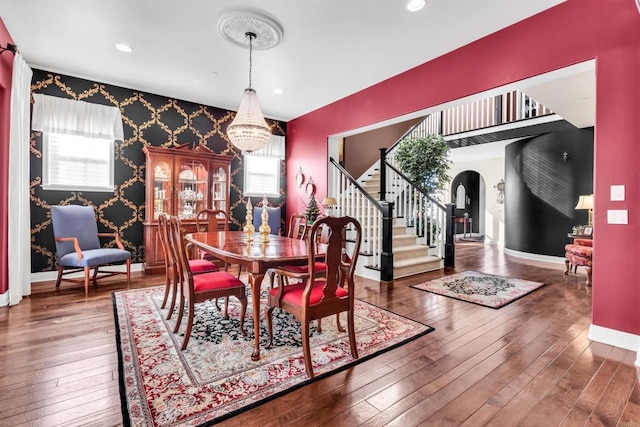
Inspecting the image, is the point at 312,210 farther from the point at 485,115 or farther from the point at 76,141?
the point at 485,115

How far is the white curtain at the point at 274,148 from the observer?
6.38 metres

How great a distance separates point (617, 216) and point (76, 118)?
651 cm

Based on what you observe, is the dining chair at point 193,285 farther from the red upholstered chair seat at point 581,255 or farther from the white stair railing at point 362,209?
the red upholstered chair seat at point 581,255

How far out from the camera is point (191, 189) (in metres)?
5.29

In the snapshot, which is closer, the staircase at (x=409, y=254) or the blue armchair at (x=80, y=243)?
the blue armchair at (x=80, y=243)

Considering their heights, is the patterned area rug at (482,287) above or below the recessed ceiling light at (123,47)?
below

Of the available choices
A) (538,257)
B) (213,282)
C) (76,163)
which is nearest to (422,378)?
(213,282)

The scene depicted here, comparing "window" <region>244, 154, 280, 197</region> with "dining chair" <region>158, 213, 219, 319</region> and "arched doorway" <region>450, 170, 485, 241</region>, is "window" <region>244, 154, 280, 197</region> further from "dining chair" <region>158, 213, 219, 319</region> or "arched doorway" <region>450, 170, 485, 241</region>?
"arched doorway" <region>450, 170, 485, 241</region>

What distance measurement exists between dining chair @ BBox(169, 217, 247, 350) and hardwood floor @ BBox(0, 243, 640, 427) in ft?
1.94

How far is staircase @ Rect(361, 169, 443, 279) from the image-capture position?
489 cm

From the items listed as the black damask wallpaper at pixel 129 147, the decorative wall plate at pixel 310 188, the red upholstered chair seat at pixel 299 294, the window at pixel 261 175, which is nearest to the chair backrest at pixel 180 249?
the red upholstered chair seat at pixel 299 294

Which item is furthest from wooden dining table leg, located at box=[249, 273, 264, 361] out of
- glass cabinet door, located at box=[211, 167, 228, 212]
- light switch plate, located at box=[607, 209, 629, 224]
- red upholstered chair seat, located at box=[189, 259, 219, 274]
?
glass cabinet door, located at box=[211, 167, 228, 212]

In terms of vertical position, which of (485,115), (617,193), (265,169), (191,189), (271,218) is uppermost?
(485,115)

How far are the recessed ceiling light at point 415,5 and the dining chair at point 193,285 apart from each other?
2849mm
